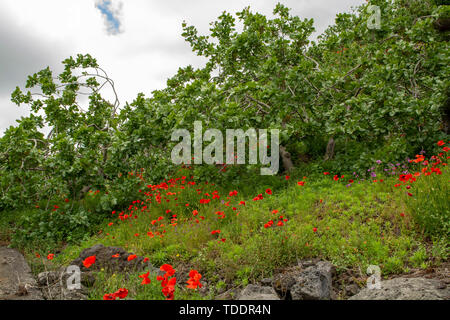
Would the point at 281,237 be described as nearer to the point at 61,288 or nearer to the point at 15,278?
the point at 61,288

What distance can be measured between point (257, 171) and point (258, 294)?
455 centimetres

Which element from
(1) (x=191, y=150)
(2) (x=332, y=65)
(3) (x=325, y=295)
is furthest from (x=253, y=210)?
(2) (x=332, y=65)

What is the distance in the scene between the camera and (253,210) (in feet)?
17.0

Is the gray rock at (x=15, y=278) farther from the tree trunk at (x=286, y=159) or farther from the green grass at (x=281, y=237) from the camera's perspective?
the tree trunk at (x=286, y=159)

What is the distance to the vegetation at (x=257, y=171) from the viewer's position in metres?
3.81

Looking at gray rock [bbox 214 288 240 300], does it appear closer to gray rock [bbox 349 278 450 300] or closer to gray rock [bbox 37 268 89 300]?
gray rock [bbox 349 278 450 300]

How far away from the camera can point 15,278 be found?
4051 millimetres

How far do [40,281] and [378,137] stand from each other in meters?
6.45

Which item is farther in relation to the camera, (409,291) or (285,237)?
(285,237)

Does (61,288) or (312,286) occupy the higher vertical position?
(312,286)

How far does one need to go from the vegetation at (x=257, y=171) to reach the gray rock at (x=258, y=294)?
47cm

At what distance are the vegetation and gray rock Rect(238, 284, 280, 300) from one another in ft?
1.53

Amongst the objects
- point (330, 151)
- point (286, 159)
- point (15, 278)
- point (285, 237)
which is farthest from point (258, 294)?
point (330, 151)
